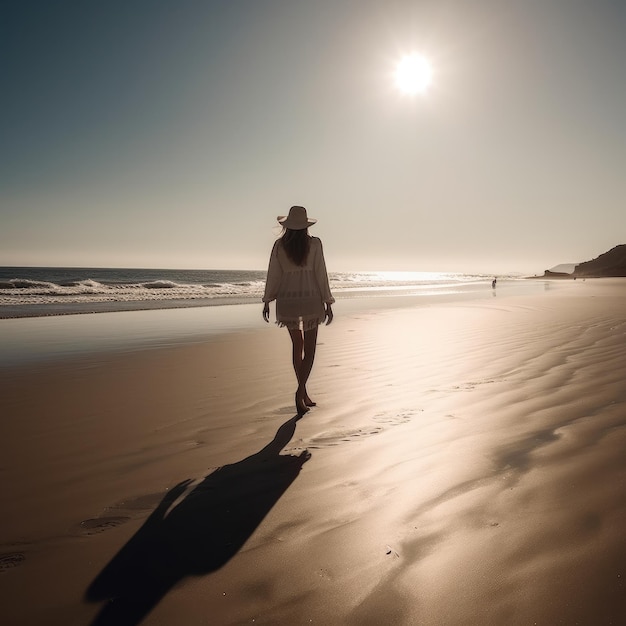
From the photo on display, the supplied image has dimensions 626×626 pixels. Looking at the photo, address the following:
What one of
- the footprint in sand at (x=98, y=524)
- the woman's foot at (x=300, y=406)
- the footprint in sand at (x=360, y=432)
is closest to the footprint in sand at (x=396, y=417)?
the footprint in sand at (x=360, y=432)

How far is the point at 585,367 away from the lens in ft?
18.0

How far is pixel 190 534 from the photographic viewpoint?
2.19 meters

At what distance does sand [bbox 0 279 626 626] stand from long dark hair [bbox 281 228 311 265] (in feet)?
5.01

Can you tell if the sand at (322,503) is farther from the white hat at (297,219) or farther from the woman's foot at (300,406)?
the white hat at (297,219)

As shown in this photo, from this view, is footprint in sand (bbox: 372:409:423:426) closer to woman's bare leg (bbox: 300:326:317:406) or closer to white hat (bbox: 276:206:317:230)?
woman's bare leg (bbox: 300:326:317:406)

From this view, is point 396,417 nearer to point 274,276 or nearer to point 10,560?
point 274,276

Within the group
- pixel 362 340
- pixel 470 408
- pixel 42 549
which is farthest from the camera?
pixel 362 340

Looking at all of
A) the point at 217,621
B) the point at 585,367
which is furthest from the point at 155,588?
the point at 585,367

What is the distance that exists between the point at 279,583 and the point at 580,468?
1.99 metres

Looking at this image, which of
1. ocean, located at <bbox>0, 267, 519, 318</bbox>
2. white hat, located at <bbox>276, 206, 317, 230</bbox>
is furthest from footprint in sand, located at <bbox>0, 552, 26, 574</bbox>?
ocean, located at <bbox>0, 267, 519, 318</bbox>

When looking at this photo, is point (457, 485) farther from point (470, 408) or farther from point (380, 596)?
point (470, 408)

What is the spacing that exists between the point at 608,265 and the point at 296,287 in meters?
87.8

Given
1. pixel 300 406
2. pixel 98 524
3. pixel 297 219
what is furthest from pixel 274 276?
pixel 98 524

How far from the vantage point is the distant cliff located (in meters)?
69.9
